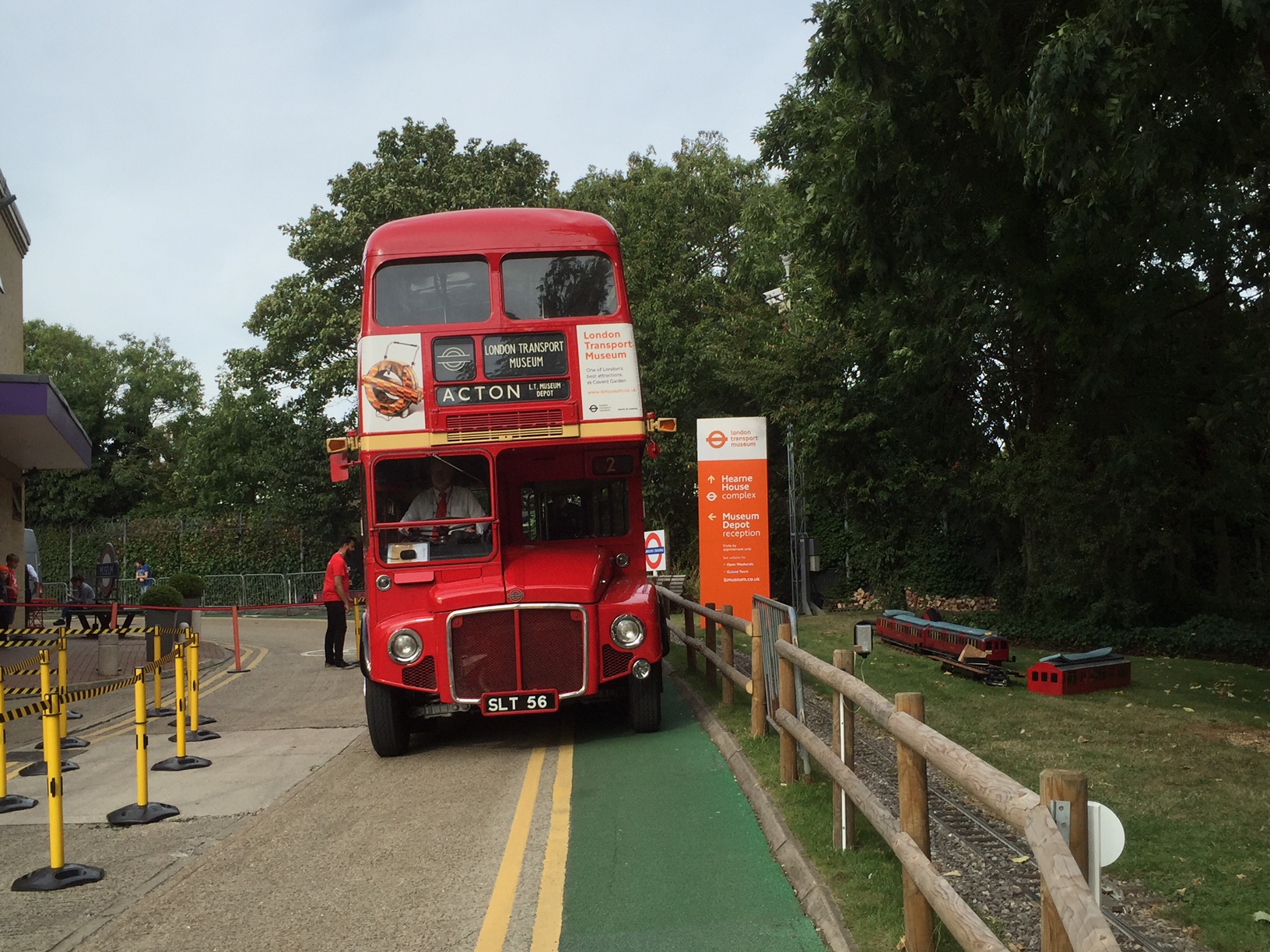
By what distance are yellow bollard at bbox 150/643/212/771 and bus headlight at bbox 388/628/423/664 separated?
1706 mm

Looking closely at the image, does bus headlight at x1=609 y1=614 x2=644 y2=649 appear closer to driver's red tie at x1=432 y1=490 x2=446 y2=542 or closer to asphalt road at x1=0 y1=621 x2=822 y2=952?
asphalt road at x1=0 y1=621 x2=822 y2=952

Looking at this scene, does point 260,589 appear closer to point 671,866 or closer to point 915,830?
point 671,866

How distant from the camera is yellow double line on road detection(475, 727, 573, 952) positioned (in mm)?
5613

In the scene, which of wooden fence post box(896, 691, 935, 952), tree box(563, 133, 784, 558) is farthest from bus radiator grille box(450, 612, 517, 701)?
tree box(563, 133, 784, 558)

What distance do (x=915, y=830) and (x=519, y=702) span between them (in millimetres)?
5983

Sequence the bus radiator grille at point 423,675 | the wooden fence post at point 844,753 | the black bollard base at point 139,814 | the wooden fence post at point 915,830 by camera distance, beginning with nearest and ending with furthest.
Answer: the wooden fence post at point 915,830, the wooden fence post at point 844,753, the black bollard base at point 139,814, the bus radiator grille at point 423,675

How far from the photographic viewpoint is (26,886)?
6.74 meters

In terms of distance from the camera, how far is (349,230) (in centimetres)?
3316

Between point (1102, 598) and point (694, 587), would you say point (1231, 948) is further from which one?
point (694, 587)

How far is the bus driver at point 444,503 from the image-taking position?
36.2 feet

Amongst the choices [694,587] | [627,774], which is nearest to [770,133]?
[627,774]

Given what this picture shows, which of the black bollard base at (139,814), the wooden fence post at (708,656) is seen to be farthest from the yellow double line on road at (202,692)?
the wooden fence post at (708,656)

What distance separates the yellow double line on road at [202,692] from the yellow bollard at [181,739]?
45 centimetres

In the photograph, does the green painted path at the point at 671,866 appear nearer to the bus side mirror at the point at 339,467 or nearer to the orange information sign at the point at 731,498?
the bus side mirror at the point at 339,467
